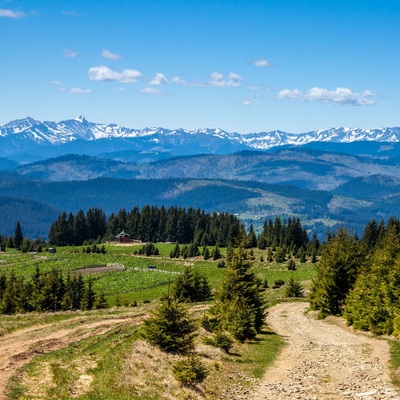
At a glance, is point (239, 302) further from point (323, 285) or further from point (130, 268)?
point (130, 268)

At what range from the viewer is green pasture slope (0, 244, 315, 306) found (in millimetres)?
98312

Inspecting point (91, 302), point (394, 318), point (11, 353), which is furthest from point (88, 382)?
point (91, 302)

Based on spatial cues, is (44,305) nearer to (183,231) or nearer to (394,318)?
(394,318)

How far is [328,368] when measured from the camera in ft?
113

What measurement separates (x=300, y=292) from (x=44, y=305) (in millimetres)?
36014

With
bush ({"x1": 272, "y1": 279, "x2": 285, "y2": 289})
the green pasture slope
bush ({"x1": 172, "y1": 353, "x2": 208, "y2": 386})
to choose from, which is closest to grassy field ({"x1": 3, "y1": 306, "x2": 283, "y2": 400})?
bush ({"x1": 172, "y1": 353, "x2": 208, "y2": 386})

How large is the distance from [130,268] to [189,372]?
322ft

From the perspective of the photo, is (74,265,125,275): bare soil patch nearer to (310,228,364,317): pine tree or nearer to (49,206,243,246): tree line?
(49,206,243,246): tree line

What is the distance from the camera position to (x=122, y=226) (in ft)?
655

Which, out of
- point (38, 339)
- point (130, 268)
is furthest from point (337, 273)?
point (130, 268)

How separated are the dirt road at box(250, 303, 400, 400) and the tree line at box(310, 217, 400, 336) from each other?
185 cm

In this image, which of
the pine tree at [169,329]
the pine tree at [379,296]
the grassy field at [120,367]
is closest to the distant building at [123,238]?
the grassy field at [120,367]

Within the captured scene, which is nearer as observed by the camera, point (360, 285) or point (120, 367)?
point (120, 367)

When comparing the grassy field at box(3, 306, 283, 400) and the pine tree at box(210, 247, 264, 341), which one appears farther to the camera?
the pine tree at box(210, 247, 264, 341)
